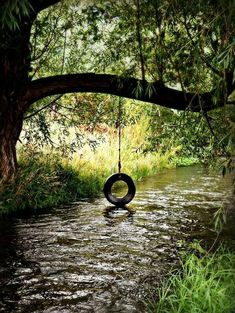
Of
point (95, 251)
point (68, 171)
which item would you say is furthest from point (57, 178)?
point (95, 251)

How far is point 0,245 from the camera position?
24.4 feet

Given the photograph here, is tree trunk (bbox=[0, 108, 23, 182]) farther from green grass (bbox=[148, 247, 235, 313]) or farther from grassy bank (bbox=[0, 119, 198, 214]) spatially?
green grass (bbox=[148, 247, 235, 313])

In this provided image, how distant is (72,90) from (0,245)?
3.23 m

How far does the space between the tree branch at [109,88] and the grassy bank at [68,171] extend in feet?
3.14

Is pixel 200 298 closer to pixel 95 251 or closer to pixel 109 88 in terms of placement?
pixel 95 251

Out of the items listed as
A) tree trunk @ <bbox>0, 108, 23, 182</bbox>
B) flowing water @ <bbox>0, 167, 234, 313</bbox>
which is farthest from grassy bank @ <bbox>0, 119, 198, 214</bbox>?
flowing water @ <bbox>0, 167, 234, 313</bbox>

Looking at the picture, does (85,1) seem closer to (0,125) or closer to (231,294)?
(0,125)

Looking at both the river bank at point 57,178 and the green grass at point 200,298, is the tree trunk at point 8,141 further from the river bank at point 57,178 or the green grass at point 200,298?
the green grass at point 200,298

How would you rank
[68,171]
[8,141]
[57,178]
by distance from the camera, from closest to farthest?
[8,141], [57,178], [68,171]

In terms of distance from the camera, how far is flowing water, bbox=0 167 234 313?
5.36 m

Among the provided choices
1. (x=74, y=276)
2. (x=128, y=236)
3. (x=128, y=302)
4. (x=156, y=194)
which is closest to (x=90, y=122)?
(x=156, y=194)

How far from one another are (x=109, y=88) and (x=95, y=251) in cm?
321

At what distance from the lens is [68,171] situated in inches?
466

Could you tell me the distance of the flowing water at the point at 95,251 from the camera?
536cm
